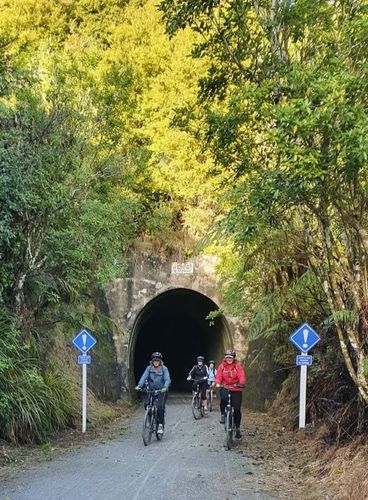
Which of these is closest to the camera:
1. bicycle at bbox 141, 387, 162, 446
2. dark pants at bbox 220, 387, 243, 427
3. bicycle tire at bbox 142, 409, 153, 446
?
dark pants at bbox 220, 387, 243, 427

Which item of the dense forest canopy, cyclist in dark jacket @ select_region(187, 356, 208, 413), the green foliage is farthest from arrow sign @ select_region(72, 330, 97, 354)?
cyclist in dark jacket @ select_region(187, 356, 208, 413)

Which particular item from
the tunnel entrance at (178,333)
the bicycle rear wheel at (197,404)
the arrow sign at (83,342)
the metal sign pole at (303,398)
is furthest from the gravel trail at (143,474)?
the tunnel entrance at (178,333)

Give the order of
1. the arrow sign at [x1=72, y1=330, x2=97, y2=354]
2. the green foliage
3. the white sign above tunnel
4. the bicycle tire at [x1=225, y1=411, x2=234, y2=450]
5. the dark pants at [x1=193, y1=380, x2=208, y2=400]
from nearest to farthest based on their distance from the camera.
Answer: the green foliage, the bicycle tire at [x1=225, y1=411, x2=234, y2=450], the arrow sign at [x1=72, y1=330, x2=97, y2=354], the dark pants at [x1=193, y1=380, x2=208, y2=400], the white sign above tunnel

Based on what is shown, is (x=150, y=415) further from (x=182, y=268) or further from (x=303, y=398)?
(x=182, y=268)

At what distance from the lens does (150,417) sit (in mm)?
10484

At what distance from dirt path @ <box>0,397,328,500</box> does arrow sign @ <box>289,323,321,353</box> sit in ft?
5.89

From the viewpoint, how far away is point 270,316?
1233 cm

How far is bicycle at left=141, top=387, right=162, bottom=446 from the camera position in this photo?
10336mm

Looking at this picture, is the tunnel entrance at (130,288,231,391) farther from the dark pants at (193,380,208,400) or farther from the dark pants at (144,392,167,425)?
the dark pants at (144,392,167,425)

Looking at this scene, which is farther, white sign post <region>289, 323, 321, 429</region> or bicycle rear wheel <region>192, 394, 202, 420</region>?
bicycle rear wheel <region>192, 394, 202, 420</region>

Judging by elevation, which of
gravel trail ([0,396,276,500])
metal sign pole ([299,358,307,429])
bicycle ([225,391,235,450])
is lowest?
gravel trail ([0,396,276,500])

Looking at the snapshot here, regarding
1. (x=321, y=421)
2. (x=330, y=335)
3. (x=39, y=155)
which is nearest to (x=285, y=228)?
(x=330, y=335)

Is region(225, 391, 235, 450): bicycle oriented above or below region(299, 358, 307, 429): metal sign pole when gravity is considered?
below

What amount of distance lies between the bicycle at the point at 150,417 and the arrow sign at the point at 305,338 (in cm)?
278
